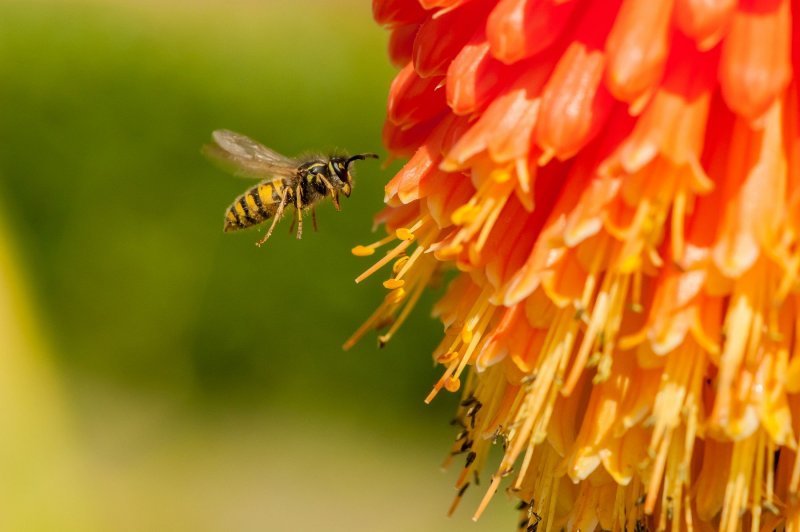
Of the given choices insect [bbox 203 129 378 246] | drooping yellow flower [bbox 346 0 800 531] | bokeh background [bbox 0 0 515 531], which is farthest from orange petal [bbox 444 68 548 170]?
bokeh background [bbox 0 0 515 531]

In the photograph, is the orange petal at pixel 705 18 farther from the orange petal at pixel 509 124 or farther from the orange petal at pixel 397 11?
the orange petal at pixel 397 11

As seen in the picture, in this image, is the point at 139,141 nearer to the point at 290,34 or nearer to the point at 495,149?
the point at 290,34

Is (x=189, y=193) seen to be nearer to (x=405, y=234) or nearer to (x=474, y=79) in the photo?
(x=405, y=234)

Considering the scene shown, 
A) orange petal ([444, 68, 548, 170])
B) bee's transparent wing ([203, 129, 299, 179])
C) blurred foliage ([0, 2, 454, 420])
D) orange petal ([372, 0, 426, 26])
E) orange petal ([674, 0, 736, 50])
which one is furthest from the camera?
blurred foliage ([0, 2, 454, 420])

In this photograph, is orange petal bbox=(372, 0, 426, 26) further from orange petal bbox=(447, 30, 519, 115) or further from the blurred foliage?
the blurred foliage

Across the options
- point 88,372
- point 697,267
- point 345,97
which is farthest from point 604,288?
point 88,372
